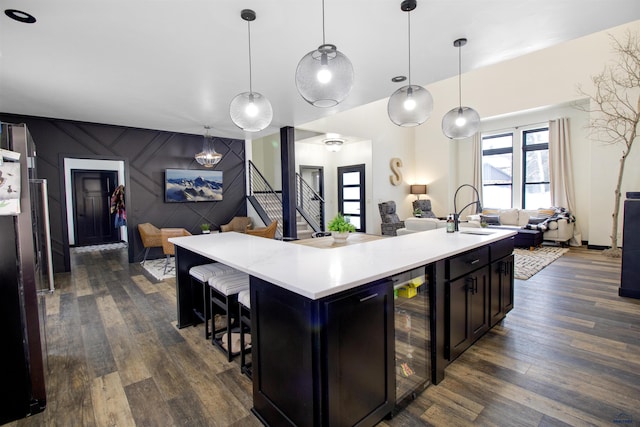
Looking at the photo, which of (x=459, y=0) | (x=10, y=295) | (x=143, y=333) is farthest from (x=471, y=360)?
(x=10, y=295)

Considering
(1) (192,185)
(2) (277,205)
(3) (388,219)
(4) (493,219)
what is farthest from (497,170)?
(1) (192,185)

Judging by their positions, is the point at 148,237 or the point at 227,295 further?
the point at 148,237

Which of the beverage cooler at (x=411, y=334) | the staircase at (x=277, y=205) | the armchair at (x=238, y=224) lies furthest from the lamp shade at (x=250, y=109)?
the armchair at (x=238, y=224)

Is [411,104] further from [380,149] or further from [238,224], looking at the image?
[380,149]

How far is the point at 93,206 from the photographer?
331 inches

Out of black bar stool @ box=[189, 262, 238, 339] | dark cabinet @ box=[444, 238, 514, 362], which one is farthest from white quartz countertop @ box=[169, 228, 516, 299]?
black bar stool @ box=[189, 262, 238, 339]

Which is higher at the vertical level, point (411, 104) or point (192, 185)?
point (411, 104)

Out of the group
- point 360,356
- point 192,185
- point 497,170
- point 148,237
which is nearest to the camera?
point 360,356

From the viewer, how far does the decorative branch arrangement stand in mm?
5762

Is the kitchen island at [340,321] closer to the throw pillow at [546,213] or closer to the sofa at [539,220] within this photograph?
the sofa at [539,220]

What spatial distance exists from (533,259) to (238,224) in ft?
20.4

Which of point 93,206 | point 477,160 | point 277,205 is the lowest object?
point 277,205

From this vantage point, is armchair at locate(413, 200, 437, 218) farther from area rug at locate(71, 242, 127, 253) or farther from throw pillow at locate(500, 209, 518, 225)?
area rug at locate(71, 242, 127, 253)

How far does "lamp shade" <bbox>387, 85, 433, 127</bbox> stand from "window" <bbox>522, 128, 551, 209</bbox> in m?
7.27
